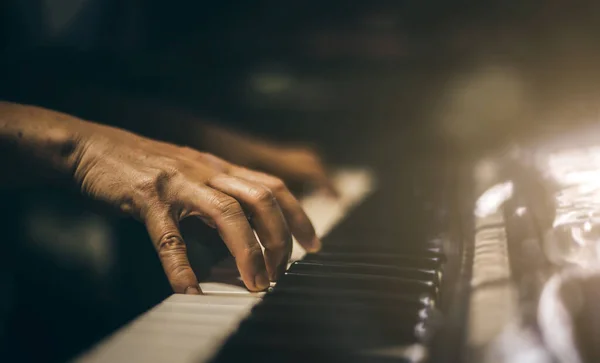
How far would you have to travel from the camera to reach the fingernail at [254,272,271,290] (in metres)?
0.79

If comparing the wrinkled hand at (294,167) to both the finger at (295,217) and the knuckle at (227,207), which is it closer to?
the finger at (295,217)

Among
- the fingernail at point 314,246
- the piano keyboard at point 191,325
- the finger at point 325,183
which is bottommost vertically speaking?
the piano keyboard at point 191,325

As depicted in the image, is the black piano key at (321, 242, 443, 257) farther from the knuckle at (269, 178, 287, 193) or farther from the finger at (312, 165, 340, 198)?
the finger at (312, 165, 340, 198)

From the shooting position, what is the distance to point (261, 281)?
792 millimetres

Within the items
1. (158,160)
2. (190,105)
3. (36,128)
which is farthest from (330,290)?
(190,105)

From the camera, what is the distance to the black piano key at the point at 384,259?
86 centimetres

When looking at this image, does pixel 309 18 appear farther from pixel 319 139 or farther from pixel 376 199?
pixel 376 199

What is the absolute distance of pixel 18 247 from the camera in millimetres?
1099

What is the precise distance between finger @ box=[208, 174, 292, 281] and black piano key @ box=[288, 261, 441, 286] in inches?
0.9

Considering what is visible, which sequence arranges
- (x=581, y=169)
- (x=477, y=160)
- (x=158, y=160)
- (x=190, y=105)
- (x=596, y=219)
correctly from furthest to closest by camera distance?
(x=190, y=105), (x=477, y=160), (x=581, y=169), (x=596, y=219), (x=158, y=160)

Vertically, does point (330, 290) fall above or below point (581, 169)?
below

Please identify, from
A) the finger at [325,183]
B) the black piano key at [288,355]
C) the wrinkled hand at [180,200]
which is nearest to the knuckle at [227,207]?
the wrinkled hand at [180,200]

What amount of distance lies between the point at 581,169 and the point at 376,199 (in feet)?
1.50

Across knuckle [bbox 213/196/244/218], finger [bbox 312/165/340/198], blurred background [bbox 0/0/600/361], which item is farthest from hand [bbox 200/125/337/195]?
knuckle [bbox 213/196/244/218]
